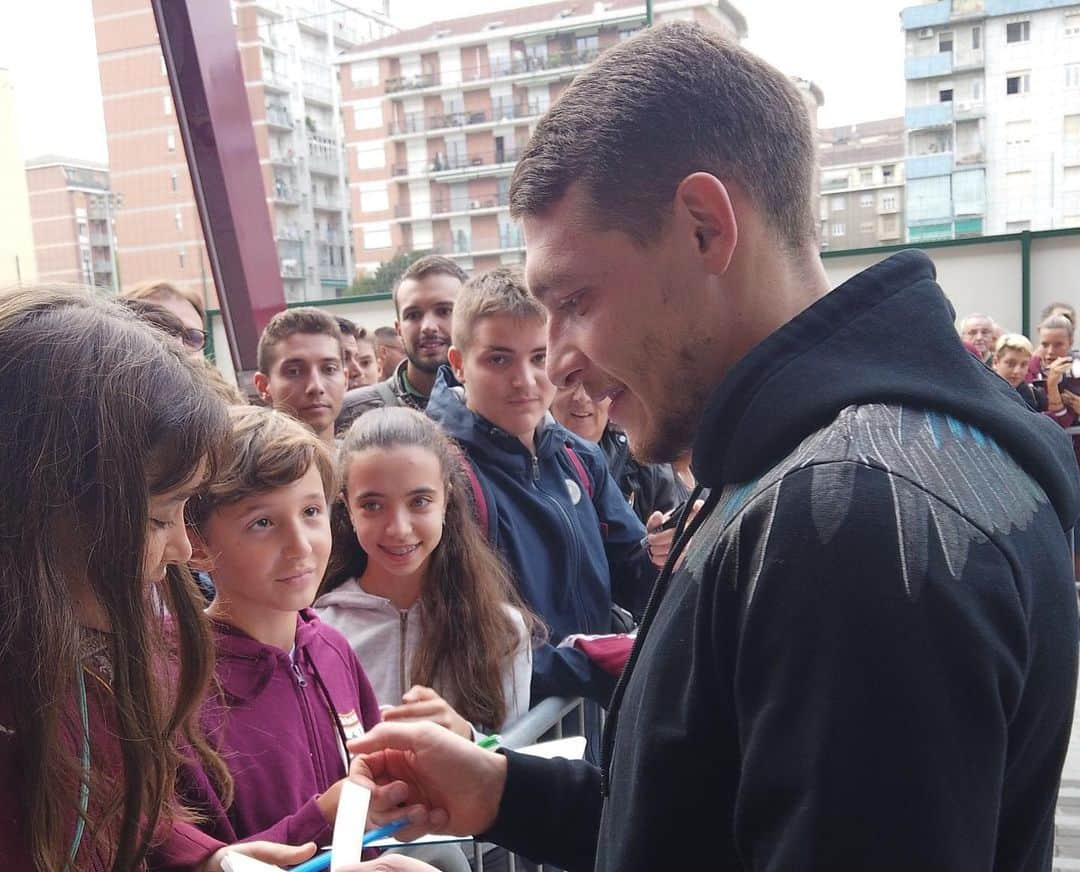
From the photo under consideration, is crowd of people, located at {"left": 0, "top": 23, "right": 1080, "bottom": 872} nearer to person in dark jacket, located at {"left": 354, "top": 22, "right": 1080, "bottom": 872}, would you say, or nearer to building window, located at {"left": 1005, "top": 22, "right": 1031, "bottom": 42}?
person in dark jacket, located at {"left": 354, "top": 22, "right": 1080, "bottom": 872}

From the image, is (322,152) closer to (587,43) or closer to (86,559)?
(587,43)

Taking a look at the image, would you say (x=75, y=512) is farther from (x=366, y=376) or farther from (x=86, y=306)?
(x=366, y=376)

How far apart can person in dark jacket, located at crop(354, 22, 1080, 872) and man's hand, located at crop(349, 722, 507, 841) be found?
1.30 ft

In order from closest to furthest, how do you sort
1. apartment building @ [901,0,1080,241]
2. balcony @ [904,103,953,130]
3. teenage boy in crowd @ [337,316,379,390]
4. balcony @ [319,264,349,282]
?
1. teenage boy in crowd @ [337,316,379,390]
2. apartment building @ [901,0,1080,241]
3. balcony @ [904,103,953,130]
4. balcony @ [319,264,349,282]

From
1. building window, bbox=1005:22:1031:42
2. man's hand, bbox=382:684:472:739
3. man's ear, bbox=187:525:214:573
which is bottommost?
man's hand, bbox=382:684:472:739

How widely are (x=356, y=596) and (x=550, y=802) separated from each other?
3.35 ft

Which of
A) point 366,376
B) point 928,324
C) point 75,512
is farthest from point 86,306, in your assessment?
point 366,376

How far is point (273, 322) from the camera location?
386cm

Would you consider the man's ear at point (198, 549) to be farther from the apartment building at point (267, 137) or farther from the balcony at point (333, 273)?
the balcony at point (333, 273)

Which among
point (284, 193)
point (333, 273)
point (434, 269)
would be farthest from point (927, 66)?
point (434, 269)

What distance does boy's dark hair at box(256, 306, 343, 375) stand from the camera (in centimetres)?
379

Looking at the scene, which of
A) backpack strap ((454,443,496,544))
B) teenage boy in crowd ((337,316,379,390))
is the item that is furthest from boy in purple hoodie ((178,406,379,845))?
teenage boy in crowd ((337,316,379,390))

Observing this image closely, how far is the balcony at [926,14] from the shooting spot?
10073 mm

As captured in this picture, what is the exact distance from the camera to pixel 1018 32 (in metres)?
10.3
